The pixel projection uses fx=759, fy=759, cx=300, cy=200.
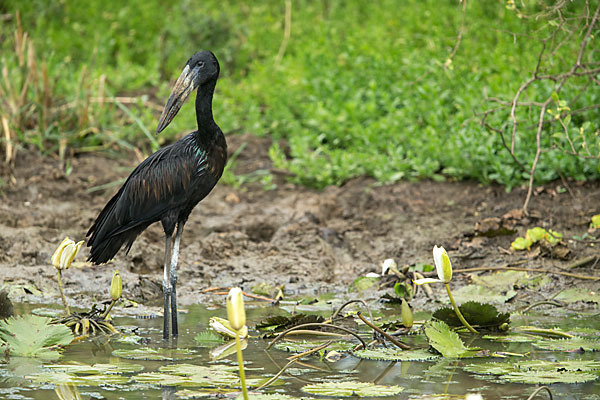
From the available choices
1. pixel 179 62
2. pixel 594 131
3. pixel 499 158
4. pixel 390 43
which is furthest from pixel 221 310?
pixel 179 62

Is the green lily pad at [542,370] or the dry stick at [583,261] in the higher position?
the green lily pad at [542,370]

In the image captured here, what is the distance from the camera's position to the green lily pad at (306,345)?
12.7 ft

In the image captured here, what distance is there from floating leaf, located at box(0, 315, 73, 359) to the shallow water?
0.06 metres

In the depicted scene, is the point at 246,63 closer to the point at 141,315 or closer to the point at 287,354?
the point at 141,315

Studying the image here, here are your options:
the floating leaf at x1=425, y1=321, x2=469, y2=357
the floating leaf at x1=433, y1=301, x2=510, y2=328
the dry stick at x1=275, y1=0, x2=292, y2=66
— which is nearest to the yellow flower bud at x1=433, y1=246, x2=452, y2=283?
the floating leaf at x1=425, y1=321, x2=469, y2=357

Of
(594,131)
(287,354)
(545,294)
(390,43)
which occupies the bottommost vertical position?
(545,294)

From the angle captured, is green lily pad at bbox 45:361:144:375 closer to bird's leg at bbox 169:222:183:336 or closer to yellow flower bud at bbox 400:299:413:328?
bird's leg at bbox 169:222:183:336

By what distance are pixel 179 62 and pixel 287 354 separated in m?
6.65

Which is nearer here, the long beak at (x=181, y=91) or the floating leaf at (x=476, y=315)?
the floating leaf at (x=476, y=315)

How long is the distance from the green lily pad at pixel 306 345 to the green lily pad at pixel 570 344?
96 cm

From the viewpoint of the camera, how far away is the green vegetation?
249 inches

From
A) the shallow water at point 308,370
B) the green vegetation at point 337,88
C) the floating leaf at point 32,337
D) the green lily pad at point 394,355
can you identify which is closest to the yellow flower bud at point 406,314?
the shallow water at point 308,370

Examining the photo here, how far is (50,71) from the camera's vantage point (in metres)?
8.54

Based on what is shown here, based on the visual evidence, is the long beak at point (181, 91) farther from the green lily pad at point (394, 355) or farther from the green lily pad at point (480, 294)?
the green lily pad at point (480, 294)
